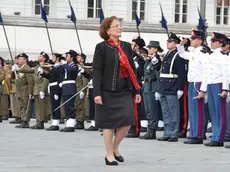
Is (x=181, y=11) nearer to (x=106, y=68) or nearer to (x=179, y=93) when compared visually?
(x=179, y=93)

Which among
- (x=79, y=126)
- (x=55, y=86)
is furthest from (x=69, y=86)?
(x=79, y=126)

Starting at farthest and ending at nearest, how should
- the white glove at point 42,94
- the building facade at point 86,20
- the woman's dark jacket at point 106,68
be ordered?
the building facade at point 86,20, the white glove at point 42,94, the woman's dark jacket at point 106,68

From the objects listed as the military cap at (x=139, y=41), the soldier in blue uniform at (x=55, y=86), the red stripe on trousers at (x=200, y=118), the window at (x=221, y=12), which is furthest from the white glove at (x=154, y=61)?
the window at (x=221, y=12)

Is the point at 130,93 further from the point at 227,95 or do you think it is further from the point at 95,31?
the point at 95,31

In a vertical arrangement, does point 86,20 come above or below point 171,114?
above

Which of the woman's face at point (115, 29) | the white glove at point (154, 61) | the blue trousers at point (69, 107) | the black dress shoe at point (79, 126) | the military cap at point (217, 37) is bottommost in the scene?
the black dress shoe at point (79, 126)

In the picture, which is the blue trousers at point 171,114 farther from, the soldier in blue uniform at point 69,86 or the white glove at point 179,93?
the soldier in blue uniform at point 69,86

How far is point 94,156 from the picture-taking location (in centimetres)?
1360

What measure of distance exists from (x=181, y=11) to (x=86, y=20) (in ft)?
19.2

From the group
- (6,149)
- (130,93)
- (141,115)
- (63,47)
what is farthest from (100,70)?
(63,47)

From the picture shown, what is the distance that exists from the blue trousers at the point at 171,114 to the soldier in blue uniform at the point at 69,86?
382cm

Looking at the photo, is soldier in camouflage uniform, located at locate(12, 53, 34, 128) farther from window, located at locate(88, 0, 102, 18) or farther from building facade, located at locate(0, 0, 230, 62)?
window, located at locate(88, 0, 102, 18)

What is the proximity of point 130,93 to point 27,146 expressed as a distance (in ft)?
11.2

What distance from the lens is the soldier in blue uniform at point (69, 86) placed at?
20344mm
